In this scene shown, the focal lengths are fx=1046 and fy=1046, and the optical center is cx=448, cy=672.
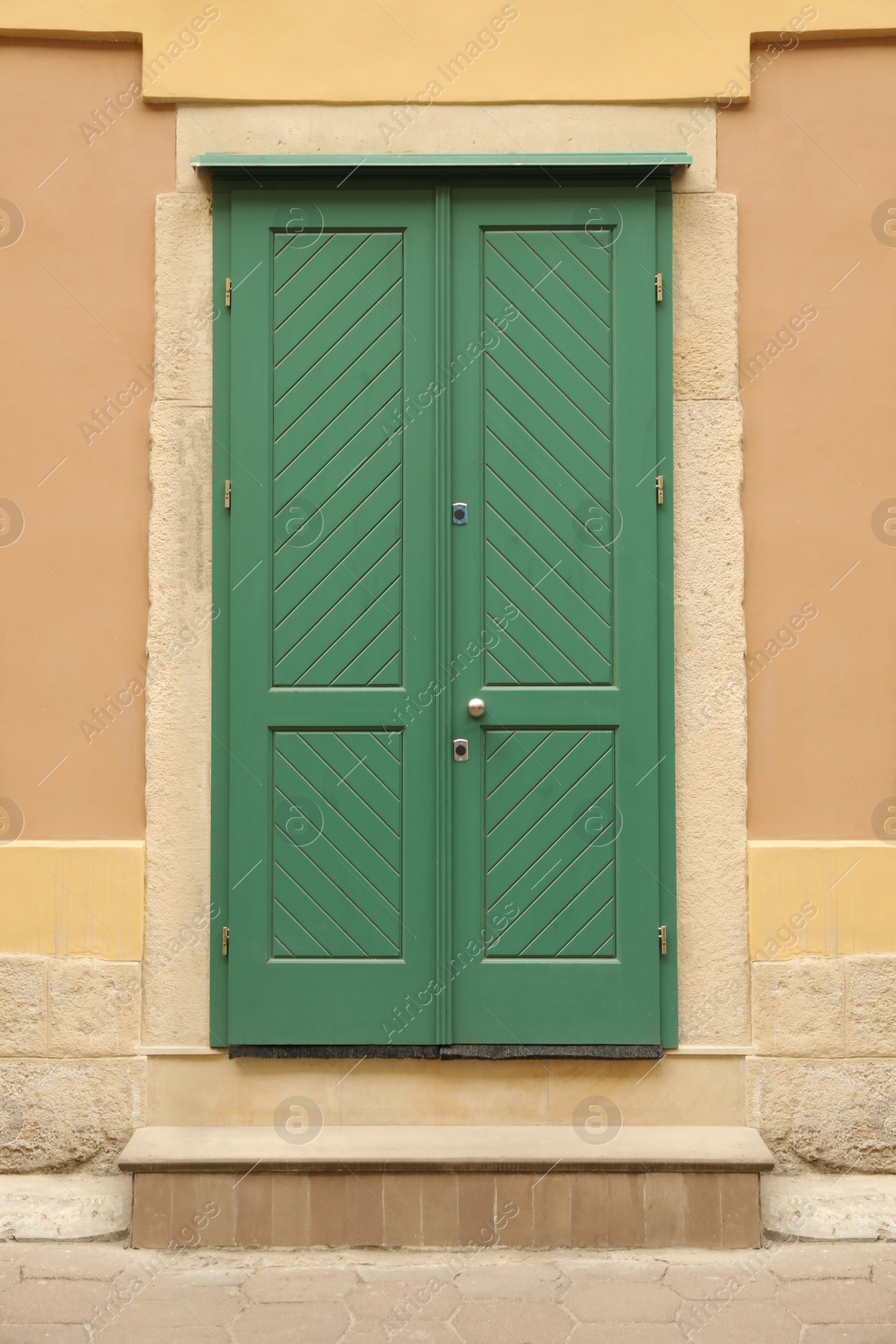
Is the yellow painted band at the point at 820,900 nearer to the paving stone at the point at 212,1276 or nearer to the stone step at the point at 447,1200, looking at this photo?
the stone step at the point at 447,1200

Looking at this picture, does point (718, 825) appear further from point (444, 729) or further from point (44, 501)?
point (44, 501)

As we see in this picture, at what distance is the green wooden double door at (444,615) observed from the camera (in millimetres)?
3789

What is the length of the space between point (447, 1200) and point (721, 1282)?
0.90m

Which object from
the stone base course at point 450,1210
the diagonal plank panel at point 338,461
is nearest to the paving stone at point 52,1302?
the stone base course at point 450,1210

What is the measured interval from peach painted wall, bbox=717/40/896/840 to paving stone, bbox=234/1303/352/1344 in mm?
2366

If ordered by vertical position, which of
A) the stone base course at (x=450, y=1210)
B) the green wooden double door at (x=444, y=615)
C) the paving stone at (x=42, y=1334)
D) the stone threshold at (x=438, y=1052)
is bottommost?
the paving stone at (x=42, y=1334)

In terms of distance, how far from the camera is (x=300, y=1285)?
3.29 meters

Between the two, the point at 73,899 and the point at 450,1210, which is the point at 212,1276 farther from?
the point at 73,899

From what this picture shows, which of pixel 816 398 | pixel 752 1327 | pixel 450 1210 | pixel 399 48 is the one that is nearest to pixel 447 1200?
pixel 450 1210

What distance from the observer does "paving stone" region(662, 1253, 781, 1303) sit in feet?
10.6

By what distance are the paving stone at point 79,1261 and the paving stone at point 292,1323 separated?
1.62 ft

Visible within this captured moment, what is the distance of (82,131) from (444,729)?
2.61 metres

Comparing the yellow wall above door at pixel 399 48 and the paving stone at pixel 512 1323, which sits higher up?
the yellow wall above door at pixel 399 48

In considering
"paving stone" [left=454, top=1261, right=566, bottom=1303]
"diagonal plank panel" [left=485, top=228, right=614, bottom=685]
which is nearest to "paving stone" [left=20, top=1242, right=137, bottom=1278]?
"paving stone" [left=454, top=1261, right=566, bottom=1303]
